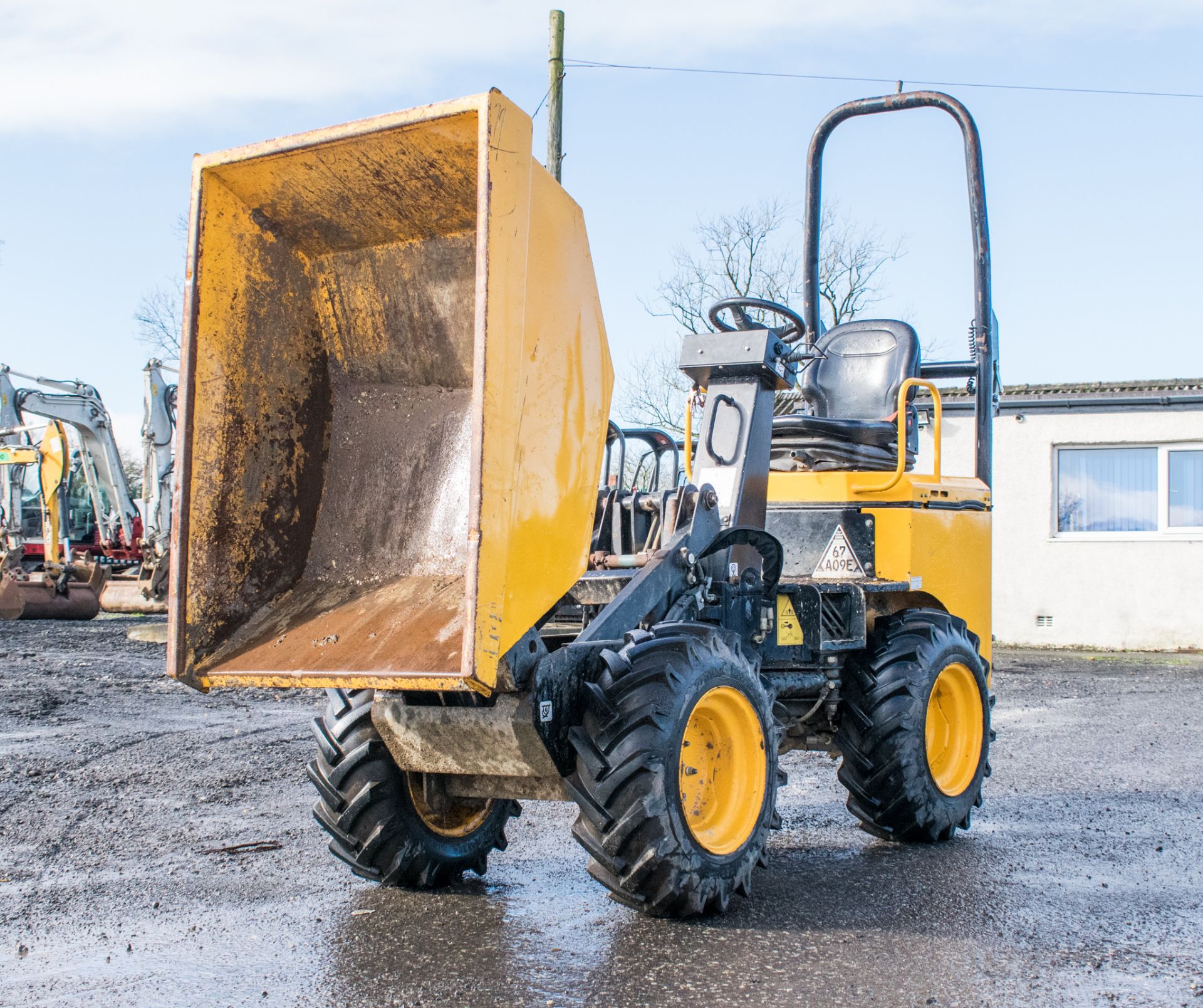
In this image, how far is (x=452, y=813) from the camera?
5.01 meters

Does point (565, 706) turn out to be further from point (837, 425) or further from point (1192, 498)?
point (1192, 498)

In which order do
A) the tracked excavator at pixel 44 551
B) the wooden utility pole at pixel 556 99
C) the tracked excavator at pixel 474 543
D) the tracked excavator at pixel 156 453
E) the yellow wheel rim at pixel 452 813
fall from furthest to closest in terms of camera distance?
1. the tracked excavator at pixel 156 453
2. the tracked excavator at pixel 44 551
3. the wooden utility pole at pixel 556 99
4. the yellow wheel rim at pixel 452 813
5. the tracked excavator at pixel 474 543

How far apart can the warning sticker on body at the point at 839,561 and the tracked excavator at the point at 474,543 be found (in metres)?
0.43

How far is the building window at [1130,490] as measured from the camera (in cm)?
1820

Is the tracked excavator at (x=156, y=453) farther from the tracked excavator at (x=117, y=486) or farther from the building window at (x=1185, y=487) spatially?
the building window at (x=1185, y=487)

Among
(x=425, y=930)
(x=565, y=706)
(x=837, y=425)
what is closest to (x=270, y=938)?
(x=425, y=930)

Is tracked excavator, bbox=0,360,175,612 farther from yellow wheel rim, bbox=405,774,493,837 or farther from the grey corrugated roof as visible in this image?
yellow wheel rim, bbox=405,774,493,837

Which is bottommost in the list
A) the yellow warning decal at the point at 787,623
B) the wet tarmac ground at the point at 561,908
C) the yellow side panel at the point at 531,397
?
the wet tarmac ground at the point at 561,908

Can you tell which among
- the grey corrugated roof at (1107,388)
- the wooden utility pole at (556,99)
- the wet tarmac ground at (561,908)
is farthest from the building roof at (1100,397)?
the wet tarmac ground at (561,908)

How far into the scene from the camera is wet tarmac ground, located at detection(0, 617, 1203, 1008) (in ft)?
12.5

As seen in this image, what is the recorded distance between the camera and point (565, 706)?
425 centimetres

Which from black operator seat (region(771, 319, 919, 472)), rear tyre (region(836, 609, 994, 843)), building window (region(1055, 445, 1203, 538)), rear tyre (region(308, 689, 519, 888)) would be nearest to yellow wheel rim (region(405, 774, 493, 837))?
rear tyre (region(308, 689, 519, 888))

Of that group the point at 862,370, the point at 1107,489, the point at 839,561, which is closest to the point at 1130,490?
the point at 1107,489

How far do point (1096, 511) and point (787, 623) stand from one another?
566 inches
